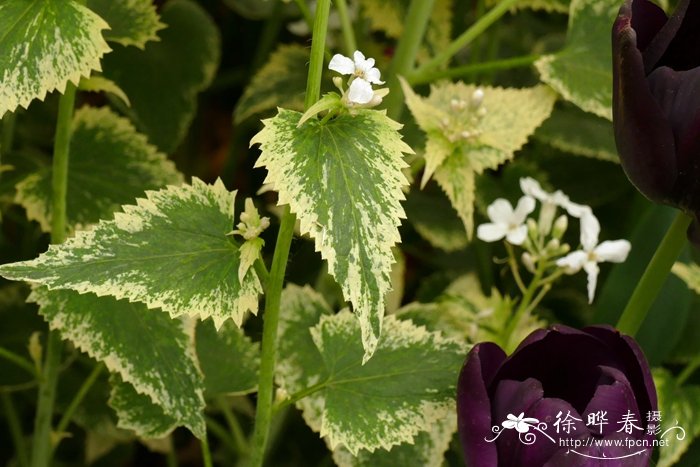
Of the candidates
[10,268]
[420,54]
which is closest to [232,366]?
[10,268]

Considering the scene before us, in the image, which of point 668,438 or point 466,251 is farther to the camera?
point 466,251

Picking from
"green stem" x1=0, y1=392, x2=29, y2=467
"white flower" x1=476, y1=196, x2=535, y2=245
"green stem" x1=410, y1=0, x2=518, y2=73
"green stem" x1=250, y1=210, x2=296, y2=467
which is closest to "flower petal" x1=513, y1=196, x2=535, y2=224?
"white flower" x1=476, y1=196, x2=535, y2=245

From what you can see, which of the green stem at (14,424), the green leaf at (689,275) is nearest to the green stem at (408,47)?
the green leaf at (689,275)

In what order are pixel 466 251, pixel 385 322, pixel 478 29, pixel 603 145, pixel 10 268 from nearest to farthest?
pixel 10 268
pixel 385 322
pixel 478 29
pixel 603 145
pixel 466 251

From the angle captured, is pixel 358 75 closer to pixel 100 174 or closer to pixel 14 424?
pixel 100 174

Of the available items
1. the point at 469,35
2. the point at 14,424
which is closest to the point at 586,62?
the point at 469,35

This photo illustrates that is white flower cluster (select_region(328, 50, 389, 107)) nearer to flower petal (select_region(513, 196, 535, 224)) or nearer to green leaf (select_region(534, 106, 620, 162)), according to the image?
flower petal (select_region(513, 196, 535, 224))

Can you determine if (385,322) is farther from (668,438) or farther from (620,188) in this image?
(620,188)
